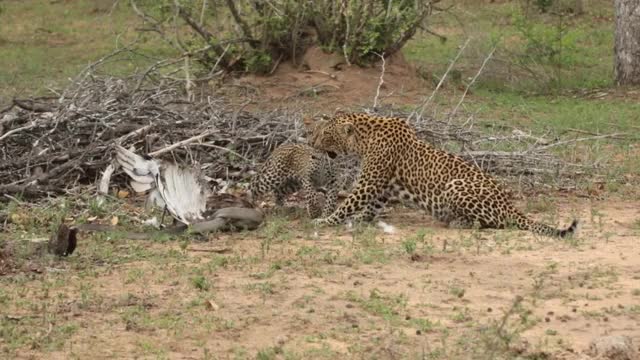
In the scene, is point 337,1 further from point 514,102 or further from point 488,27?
point 488,27

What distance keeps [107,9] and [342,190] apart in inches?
568

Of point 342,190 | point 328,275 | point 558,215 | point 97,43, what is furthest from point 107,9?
point 328,275

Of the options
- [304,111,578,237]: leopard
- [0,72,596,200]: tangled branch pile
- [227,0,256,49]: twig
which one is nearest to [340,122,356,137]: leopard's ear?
[304,111,578,237]: leopard

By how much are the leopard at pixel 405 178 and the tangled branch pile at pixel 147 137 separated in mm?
923

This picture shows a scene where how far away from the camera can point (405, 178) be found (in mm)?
10406

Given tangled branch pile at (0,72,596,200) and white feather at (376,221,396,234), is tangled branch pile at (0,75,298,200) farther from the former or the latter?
white feather at (376,221,396,234)

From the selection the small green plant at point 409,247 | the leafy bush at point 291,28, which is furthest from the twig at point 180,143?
the leafy bush at point 291,28

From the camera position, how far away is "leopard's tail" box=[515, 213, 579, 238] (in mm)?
9352

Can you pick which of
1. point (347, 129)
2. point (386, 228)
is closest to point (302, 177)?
point (347, 129)

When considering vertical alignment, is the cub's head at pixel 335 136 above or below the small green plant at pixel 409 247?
above

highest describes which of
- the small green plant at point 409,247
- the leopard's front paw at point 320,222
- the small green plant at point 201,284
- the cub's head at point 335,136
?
the cub's head at point 335,136

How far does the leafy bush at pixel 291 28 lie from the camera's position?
1716 cm

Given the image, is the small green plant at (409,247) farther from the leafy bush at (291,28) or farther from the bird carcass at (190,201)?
the leafy bush at (291,28)

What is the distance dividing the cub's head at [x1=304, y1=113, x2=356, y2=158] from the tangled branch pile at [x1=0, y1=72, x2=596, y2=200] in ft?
2.67
